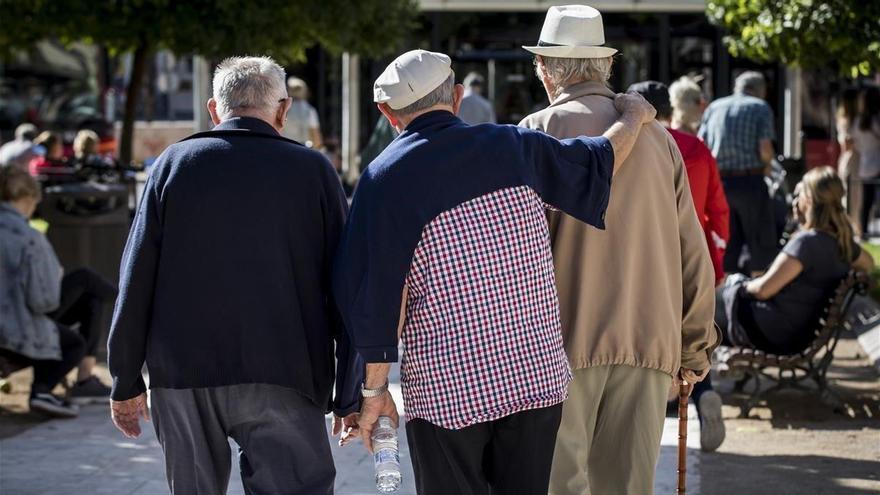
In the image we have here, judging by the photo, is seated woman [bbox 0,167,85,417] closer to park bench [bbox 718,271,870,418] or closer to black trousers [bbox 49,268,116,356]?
→ black trousers [bbox 49,268,116,356]

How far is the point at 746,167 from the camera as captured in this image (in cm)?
1098

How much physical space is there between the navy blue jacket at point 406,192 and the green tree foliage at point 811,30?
5215mm

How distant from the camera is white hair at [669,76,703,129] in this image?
775cm

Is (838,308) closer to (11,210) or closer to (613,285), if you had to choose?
(613,285)

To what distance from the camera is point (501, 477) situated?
3900mm

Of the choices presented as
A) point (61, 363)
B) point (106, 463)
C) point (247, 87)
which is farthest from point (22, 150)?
point (247, 87)

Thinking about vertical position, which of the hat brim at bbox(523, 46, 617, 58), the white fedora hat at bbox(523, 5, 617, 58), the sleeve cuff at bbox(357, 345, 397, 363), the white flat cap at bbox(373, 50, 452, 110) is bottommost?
the sleeve cuff at bbox(357, 345, 397, 363)

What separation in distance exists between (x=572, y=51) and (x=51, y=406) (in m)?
4.42

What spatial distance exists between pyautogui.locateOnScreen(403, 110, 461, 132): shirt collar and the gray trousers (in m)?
0.81

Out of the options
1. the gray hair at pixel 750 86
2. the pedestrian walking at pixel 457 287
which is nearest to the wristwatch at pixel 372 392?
the pedestrian walking at pixel 457 287

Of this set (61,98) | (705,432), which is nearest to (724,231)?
(705,432)

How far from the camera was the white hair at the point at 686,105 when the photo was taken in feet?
25.4

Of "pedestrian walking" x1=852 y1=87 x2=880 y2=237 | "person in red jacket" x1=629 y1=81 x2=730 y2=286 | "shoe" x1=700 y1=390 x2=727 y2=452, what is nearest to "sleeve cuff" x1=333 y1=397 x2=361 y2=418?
"person in red jacket" x1=629 y1=81 x2=730 y2=286

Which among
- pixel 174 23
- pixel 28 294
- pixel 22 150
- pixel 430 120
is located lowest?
pixel 22 150
